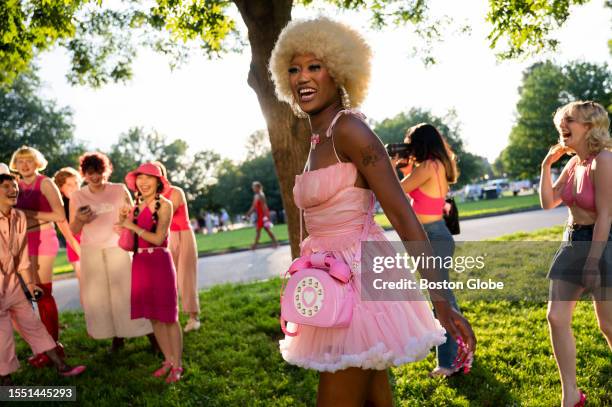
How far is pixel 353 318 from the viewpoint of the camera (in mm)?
2238

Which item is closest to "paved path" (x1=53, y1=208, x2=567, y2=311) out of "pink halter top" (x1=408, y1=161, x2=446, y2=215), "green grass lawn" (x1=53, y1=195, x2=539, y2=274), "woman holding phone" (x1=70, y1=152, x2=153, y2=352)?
"green grass lawn" (x1=53, y1=195, x2=539, y2=274)

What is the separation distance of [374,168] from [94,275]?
4871mm

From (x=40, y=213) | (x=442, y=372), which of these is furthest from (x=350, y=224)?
(x=40, y=213)

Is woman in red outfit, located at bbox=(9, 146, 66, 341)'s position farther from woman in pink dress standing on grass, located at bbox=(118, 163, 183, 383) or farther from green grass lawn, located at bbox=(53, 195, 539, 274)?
green grass lawn, located at bbox=(53, 195, 539, 274)

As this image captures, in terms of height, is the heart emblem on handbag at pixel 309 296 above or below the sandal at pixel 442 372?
above

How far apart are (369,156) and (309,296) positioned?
64 cm

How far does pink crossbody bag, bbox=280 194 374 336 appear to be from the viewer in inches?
85.3

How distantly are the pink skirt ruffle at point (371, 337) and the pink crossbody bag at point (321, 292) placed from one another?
57mm

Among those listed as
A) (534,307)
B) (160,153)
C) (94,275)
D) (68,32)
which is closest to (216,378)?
(94,275)

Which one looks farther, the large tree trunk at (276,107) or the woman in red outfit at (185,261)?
the woman in red outfit at (185,261)

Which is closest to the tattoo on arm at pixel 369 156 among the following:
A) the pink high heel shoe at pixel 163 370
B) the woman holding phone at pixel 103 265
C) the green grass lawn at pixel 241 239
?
the pink high heel shoe at pixel 163 370

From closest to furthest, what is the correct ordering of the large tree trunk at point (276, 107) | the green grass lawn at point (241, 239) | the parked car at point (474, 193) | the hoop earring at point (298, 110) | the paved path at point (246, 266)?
the hoop earring at point (298, 110), the large tree trunk at point (276, 107), the paved path at point (246, 266), the green grass lawn at point (241, 239), the parked car at point (474, 193)

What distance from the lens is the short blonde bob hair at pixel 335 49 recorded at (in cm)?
249

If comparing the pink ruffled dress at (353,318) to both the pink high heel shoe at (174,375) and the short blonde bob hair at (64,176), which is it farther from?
the short blonde bob hair at (64,176)
